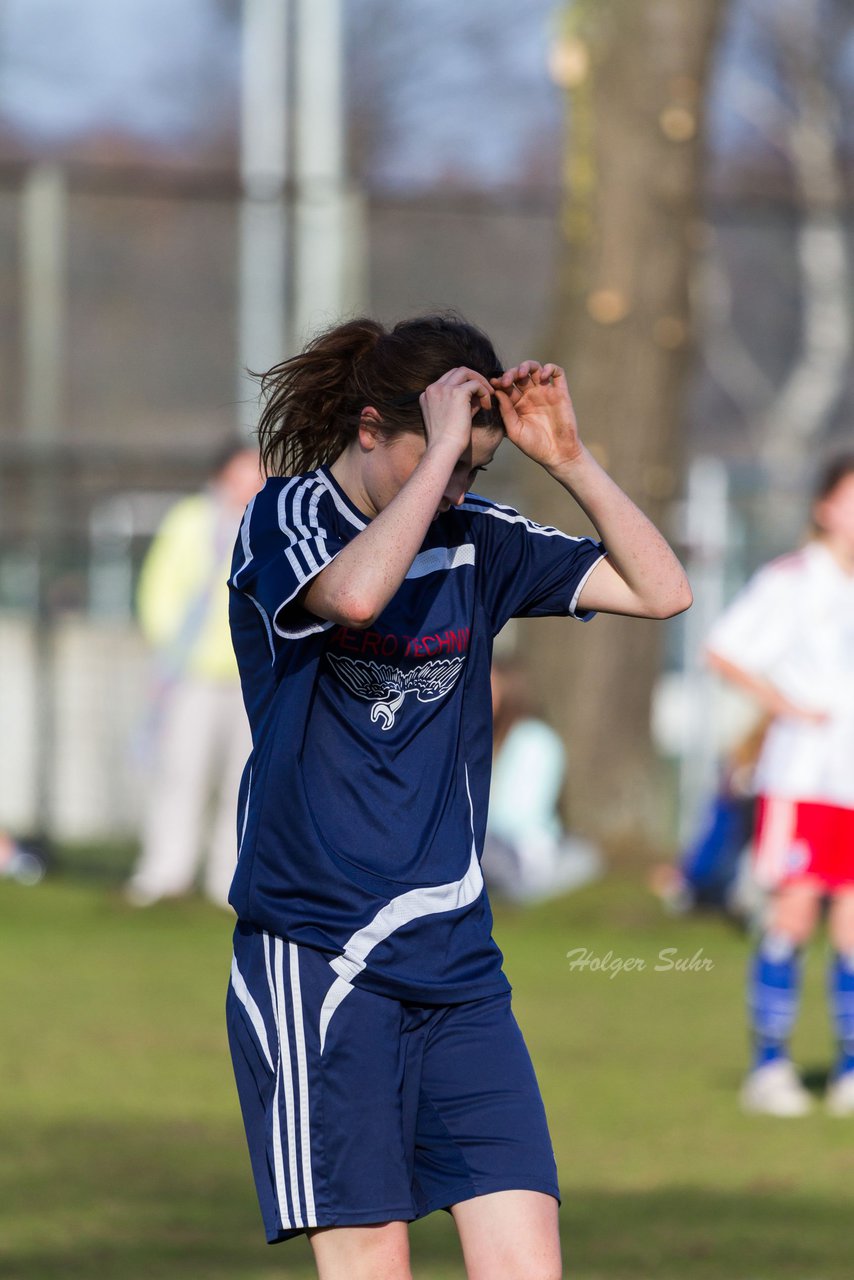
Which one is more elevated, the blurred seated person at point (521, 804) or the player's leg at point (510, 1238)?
the player's leg at point (510, 1238)

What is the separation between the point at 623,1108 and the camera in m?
6.88

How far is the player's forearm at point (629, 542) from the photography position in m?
3.58

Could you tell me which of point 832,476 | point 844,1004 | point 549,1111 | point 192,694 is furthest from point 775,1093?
point 192,694

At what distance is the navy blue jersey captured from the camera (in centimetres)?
328

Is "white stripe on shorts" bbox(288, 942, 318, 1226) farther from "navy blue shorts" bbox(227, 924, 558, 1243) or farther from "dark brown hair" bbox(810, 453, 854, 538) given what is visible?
"dark brown hair" bbox(810, 453, 854, 538)

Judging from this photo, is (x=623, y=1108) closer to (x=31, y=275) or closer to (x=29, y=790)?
(x=29, y=790)

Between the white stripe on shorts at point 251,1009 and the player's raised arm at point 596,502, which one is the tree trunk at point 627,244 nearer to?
the player's raised arm at point 596,502

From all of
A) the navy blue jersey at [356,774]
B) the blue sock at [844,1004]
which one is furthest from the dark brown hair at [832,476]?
the navy blue jersey at [356,774]

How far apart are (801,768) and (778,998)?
78 centimetres

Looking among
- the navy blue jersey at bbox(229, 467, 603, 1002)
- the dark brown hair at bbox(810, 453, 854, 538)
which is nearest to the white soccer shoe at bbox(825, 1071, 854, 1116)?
the dark brown hair at bbox(810, 453, 854, 538)

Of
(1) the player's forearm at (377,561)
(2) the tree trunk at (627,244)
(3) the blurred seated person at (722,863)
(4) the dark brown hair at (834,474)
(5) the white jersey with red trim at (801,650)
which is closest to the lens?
(1) the player's forearm at (377,561)

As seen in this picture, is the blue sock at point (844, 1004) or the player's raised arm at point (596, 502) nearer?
the player's raised arm at point (596, 502)

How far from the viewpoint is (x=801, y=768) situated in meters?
7.17

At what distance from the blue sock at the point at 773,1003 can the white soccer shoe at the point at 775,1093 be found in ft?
0.11
